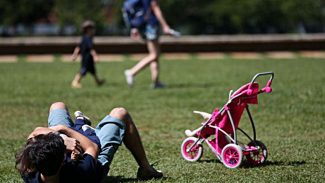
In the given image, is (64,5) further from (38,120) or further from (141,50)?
(38,120)

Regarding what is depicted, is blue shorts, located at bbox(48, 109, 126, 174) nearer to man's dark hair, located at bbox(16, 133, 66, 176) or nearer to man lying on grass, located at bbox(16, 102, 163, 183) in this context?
man lying on grass, located at bbox(16, 102, 163, 183)

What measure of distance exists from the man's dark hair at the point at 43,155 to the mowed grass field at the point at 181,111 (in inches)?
44.4

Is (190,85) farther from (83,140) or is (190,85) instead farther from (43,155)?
(43,155)

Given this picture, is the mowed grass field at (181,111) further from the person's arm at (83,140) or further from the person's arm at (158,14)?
the person's arm at (158,14)

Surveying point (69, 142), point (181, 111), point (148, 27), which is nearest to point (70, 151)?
point (69, 142)

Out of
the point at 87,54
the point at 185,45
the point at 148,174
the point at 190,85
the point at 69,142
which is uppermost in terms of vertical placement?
the point at 69,142

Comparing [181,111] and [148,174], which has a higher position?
[148,174]

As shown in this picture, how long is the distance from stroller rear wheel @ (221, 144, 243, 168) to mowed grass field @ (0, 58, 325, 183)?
6 cm

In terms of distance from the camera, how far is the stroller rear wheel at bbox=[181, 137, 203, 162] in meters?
6.11

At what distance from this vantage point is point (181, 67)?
18219mm

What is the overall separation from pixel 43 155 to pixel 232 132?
2.19 metres

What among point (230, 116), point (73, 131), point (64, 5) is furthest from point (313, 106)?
point (64, 5)

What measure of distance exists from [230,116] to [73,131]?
1.54m

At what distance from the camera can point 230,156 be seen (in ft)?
19.0
